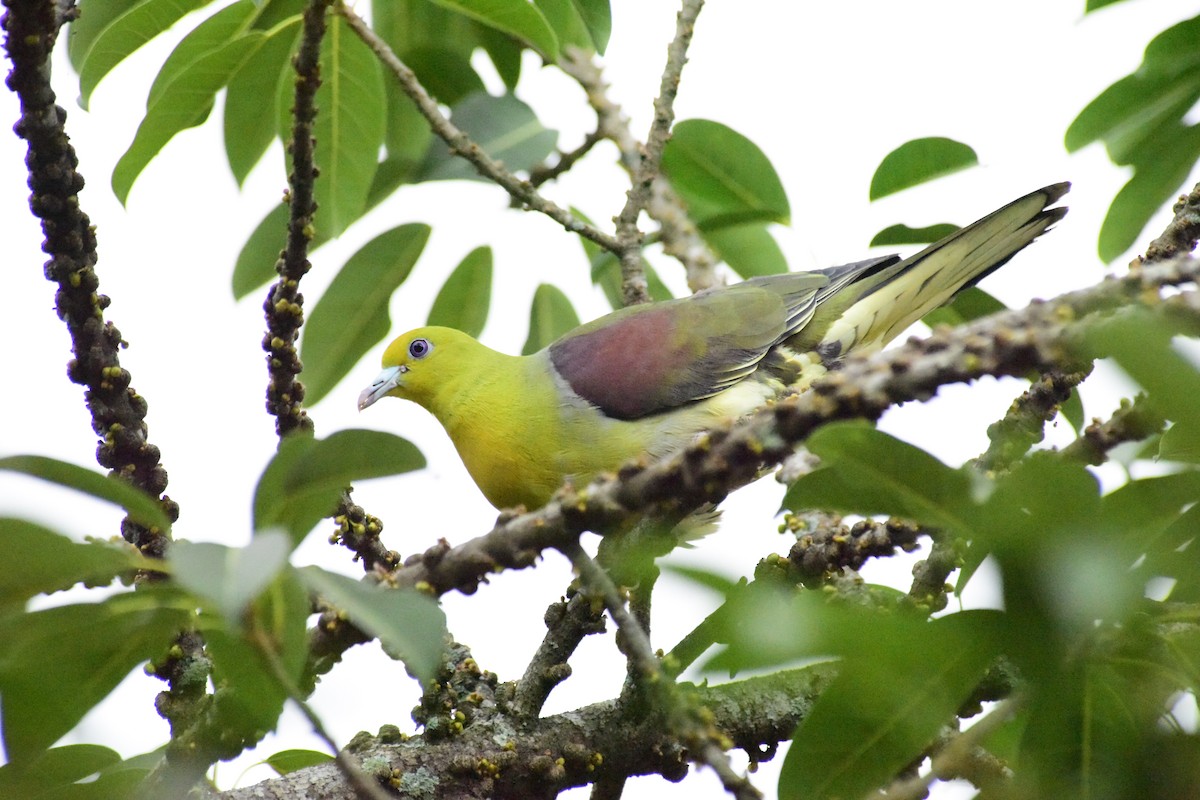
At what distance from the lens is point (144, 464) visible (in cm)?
207

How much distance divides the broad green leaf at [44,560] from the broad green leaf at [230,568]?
0.16m

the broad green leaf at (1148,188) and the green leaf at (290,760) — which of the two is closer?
the green leaf at (290,760)

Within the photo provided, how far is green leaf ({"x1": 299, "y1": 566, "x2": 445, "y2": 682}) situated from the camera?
1.05 meters

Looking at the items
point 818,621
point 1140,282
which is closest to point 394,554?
point 818,621

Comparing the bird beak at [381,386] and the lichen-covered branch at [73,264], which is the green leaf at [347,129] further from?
the bird beak at [381,386]

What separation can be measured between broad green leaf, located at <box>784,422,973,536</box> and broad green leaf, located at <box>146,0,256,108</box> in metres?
2.05

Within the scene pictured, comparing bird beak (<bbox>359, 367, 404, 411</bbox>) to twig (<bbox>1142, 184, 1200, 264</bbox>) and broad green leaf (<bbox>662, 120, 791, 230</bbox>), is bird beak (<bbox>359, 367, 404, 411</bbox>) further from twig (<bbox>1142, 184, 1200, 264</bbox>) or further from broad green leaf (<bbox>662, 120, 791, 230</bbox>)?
twig (<bbox>1142, 184, 1200, 264</bbox>)

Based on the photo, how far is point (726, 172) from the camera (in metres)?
3.35

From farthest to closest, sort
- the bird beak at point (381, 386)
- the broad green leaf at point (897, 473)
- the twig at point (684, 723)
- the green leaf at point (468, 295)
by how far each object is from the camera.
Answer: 1. the bird beak at point (381, 386)
2. the green leaf at point (468, 295)
3. the twig at point (684, 723)
4. the broad green leaf at point (897, 473)

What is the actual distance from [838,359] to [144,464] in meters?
2.26

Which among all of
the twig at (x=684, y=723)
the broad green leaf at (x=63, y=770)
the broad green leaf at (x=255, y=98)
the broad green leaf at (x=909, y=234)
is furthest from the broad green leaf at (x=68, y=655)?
the broad green leaf at (x=909, y=234)

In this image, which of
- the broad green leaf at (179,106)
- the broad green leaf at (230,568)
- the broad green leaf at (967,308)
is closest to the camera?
the broad green leaf at (230,568)

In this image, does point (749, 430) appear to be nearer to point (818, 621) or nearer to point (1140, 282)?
point (818, 621)

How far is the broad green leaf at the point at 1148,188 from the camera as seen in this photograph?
2684 millimetres
